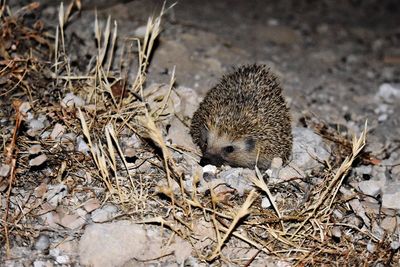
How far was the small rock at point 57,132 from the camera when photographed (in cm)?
500

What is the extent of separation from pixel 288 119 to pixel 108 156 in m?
1.68

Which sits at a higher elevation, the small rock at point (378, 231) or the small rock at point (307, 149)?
the small rock at point (307, 149)

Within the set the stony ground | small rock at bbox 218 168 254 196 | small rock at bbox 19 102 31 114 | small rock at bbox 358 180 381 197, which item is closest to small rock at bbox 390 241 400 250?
the stony ground

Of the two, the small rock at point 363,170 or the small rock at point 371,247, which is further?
the small rock at point 363,170

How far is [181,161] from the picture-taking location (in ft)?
16.7

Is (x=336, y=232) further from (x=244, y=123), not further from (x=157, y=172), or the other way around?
(x=157, y=172)

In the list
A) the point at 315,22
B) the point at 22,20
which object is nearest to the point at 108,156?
the point at 22,20

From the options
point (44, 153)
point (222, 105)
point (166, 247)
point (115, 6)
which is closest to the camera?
point (166, 247)

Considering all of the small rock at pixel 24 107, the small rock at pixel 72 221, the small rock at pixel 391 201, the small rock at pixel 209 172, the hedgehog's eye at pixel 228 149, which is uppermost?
the small rock at pixel 24 107

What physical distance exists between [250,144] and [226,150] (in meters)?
0.22

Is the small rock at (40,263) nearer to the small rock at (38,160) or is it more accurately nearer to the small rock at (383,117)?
the small rock at (38,160)

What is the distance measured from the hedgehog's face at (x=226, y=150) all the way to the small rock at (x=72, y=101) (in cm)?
115

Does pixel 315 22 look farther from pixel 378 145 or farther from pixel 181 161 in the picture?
pixel 181 161

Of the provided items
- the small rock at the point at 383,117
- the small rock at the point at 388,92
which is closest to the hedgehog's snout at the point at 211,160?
the small rock at the point at 383,117
